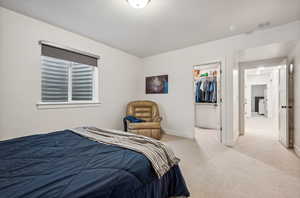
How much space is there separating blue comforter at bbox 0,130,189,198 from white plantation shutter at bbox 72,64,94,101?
6.01ft

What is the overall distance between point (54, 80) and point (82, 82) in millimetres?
573

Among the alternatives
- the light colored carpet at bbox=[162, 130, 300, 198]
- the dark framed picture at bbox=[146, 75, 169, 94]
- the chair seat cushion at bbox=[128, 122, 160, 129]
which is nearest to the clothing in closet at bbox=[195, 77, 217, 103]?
the dark framed picture at bbox=[146, 75, 169, 94]

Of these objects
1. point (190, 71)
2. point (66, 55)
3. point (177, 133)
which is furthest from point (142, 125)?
point (66, 55)

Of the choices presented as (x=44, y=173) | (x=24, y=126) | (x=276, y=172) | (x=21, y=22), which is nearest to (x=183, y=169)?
(x=276, y=172)

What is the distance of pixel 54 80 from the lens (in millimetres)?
2783

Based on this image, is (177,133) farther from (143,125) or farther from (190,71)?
(190,71)

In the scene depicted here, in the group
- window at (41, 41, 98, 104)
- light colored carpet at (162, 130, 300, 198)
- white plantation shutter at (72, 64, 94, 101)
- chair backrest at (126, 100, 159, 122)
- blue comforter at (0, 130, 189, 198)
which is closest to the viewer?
blue comforter at (0, 130, 189, 198)

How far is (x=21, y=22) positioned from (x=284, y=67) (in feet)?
16.9

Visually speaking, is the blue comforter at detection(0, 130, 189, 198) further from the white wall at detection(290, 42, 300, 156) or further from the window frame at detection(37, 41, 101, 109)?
the white wall at detection(290, 42, 300, 156)

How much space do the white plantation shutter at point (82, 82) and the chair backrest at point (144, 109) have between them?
1.15 metres

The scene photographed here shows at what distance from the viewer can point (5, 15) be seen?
6.85 feet

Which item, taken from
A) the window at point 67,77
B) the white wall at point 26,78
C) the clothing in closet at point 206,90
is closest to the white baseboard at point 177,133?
the clothing in closet at point 206,90

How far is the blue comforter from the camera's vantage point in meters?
0.71

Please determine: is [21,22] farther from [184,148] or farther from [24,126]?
[184,148]
